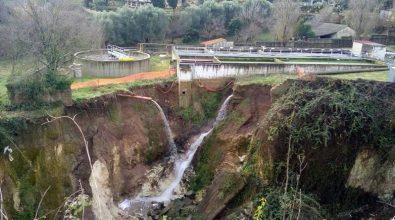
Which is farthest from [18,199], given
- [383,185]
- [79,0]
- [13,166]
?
[79,0]

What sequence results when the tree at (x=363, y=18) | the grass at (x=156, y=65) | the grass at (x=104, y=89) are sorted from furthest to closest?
the tree at (x=363, y=18), the grass at (x=156, y=65), the grass at (x=104, y=89)

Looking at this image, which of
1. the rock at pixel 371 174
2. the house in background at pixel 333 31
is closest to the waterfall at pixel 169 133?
the rock at pixel 371 174

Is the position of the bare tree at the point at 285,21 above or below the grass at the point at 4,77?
above

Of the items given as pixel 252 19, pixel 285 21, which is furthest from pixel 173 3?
pixel 285 21

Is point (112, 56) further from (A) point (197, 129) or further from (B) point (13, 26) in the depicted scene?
(A) point (197, 129)

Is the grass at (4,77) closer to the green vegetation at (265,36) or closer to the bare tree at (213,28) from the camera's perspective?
the bare tree at (213,28)

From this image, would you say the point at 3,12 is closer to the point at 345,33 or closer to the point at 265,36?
the point at 265,36

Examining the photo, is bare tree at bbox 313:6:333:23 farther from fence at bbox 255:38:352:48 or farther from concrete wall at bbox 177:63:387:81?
concrete wall at bbox 177:63:387:81

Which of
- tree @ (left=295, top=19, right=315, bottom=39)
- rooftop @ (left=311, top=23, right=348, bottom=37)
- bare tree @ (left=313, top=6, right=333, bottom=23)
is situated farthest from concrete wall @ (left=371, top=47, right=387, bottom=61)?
bare tree @ (left=313, top=6, right=333, bottom=23)
